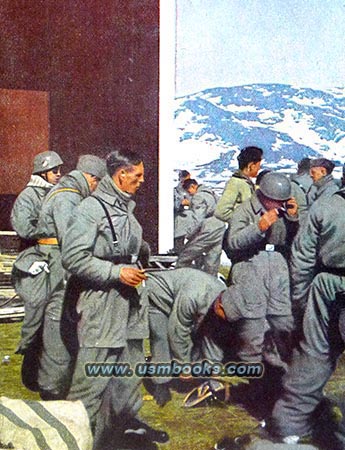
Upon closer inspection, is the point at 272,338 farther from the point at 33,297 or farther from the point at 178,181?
the point at 33,297

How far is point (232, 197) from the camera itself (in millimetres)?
4852

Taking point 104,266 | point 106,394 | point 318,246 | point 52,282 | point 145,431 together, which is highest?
point 318,246

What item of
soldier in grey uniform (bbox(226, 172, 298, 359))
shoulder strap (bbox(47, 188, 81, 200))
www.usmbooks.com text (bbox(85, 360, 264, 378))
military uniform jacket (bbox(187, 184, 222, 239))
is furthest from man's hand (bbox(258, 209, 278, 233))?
shoulder strap (bbox(47, 188, 81, 200))

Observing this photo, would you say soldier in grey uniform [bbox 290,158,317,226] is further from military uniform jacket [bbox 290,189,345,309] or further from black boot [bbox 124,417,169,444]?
black boot [bbox 124,417,169,444]

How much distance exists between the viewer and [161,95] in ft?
16.0

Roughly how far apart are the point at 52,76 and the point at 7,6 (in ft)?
1.67

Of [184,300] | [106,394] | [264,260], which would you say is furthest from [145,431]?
[264,260]

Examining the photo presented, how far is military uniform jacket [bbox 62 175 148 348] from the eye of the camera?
465 centimetres

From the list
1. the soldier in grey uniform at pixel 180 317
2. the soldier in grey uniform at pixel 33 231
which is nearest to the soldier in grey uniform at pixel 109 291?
the soldier in grey uniform at pixel 180 317

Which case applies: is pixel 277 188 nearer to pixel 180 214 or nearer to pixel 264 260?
pixel 264 260

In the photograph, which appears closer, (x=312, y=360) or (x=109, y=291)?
(x=109, y=291)

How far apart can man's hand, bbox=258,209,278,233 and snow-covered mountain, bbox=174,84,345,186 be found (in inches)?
12.0

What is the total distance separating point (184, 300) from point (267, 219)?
0.74m

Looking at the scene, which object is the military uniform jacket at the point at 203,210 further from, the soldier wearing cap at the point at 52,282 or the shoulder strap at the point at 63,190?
the shoulder strap at the point at 63,190
